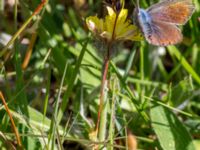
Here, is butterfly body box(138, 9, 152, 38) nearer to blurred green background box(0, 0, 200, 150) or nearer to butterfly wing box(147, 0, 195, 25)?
→ butterfly wing box(147, 0, 195, 25)

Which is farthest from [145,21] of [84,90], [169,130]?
[84,90]

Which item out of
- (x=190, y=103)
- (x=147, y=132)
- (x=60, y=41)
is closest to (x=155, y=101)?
(x=147, y=132)

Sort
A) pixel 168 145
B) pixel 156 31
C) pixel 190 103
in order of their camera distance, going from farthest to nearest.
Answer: pixel 190 103, pixel 168 145, pixel 156 31

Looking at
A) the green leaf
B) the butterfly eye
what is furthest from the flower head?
the green leaf

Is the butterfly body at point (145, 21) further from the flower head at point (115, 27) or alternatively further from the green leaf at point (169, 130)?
the green leaf at point (169, 130)

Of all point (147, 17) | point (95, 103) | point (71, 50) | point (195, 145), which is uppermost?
point (147, 17)

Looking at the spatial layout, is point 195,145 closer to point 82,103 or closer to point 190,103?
point 190,103

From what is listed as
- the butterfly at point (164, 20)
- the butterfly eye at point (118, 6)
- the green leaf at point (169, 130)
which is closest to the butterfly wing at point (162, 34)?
the butterfly at point (164, 20)
